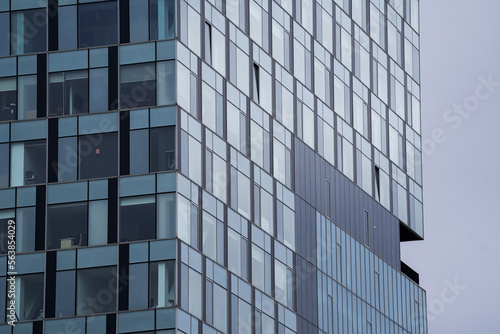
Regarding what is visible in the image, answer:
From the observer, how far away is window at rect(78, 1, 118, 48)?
82.9 metres

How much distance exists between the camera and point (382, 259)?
355ft

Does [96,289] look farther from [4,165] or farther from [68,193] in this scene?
[4,165]

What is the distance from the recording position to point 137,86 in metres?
81.8

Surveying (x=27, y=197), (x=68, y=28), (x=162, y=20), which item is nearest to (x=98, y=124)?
(x=27, y=197)

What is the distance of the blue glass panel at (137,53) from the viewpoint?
82062mm

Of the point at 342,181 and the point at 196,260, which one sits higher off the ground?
the point at 342,181

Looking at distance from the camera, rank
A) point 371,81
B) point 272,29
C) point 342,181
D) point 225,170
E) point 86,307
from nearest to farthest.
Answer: point 86,307
point 225,170
point 272,29
point 342,181
point 371,81

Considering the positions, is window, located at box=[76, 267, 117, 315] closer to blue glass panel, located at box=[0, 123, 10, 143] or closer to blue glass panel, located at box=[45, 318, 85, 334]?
blue glass panel, located at box=[45, 318, 85, 334]

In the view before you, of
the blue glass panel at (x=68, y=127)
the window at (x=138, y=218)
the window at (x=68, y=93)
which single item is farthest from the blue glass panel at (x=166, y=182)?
the window at (x=68, y=93)

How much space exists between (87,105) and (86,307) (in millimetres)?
9659

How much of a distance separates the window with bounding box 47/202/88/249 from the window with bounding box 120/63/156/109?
17.1 ft

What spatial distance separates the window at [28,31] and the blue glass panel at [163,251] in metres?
11.6

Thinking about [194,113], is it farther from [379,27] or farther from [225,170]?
[379,27]

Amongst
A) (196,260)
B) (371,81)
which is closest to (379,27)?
(371,81)
